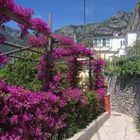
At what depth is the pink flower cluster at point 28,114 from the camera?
17.0 feet

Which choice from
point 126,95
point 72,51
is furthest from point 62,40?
point 126,95

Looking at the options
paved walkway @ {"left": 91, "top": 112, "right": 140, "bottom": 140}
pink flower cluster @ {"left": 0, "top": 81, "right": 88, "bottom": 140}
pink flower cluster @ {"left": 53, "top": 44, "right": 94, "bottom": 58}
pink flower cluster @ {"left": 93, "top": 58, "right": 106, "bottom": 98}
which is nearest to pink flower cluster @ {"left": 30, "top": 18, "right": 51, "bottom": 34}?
pink flower cluster @ {"left": 0, "top": 81, "right": 88, "bottom": 140}

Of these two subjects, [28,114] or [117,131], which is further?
[117,131]

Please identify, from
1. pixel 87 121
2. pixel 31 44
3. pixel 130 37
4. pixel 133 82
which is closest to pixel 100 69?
pixel 133 82

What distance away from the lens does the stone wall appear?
605 inches

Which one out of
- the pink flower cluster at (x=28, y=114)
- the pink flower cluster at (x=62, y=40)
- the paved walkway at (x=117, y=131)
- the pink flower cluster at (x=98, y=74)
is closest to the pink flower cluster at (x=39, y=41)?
the pink flower cluster at (x=62, y=40)

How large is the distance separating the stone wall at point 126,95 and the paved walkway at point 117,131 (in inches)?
28.5

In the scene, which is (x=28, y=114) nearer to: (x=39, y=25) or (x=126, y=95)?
(x=39, y=25)

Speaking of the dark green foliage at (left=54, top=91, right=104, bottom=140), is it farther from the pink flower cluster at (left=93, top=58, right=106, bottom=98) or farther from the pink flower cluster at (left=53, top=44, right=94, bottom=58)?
the pink flower cluster at (left=93, top=58, right=106, bottom=98)

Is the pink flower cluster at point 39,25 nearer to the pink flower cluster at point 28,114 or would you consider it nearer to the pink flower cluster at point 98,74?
the pink flower cluster at point 28,114

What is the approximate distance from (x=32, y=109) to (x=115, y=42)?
64363 mm

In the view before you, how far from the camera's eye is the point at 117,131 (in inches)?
487

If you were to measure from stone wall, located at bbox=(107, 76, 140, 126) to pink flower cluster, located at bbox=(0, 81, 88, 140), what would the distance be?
24.4 feet

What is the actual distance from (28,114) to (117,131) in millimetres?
7176
